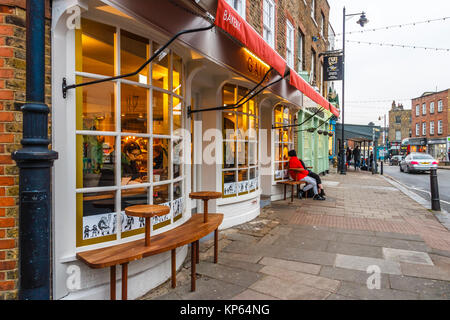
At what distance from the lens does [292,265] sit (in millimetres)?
3873

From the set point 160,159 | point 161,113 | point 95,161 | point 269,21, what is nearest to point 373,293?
point 160,159

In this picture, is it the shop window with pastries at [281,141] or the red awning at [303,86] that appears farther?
the shop window with pastries at [281,141]

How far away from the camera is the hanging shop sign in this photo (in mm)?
14133

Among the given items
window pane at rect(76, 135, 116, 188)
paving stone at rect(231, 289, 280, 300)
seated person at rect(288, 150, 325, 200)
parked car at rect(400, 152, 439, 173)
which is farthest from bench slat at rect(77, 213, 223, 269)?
parked car at rect(400, 152, 439, 173)

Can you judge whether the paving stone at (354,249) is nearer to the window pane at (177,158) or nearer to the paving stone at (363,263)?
the paving stone at (363,263)

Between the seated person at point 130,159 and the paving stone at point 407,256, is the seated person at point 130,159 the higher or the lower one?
the higher one

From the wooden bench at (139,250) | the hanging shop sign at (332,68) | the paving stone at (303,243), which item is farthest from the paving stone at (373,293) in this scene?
the hanging shop sign at (332,68)

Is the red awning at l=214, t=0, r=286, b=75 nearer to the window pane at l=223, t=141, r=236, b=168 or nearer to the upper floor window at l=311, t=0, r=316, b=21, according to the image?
the window pane at l=223, t=141, r=236, b=168

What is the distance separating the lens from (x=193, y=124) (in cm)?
541

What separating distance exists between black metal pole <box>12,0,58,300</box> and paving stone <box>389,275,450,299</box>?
353 centimetres

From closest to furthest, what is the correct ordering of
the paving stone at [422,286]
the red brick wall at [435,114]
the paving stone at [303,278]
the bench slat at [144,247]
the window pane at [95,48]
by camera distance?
the bench slat at [144,247] → the window pane at [95,48] → the paving stone at [422,286] → the paving stone at [303,278] → the red brick wall at [435,114]

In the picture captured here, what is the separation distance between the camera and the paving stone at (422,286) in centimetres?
312

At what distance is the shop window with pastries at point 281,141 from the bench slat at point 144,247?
4940mm
